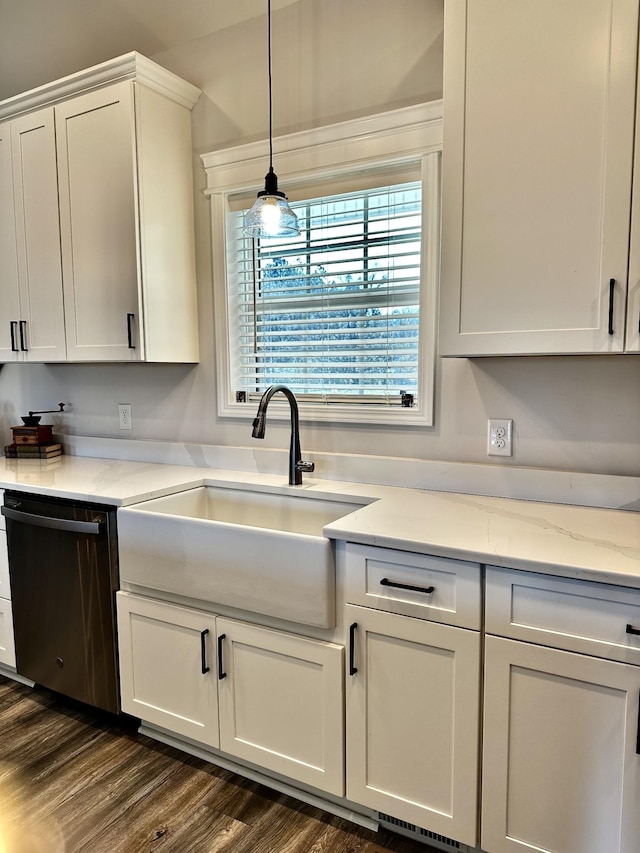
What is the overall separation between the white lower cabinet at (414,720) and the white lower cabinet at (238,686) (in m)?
0.06

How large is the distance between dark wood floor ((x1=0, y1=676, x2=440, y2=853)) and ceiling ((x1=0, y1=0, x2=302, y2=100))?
9.01ft

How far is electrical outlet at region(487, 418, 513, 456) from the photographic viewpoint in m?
1.93

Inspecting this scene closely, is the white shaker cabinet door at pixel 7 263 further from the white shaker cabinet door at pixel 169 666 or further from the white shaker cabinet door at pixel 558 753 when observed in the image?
the white shaker cabinet door at pixel 558 753

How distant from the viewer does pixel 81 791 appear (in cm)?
186

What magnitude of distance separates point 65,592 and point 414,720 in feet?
4.41

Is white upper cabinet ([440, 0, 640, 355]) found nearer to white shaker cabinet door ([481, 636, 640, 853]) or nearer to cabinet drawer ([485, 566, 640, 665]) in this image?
cabinet drawer ([485, 566, 640, 665])

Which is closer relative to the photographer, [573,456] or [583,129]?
[583,129]

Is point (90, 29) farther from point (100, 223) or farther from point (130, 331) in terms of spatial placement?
point (130, 331)

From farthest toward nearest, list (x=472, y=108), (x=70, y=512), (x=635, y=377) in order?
(x=70, y=512), (x=635, y=377), (x=472, y=108)

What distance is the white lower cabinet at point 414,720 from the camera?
143 cm

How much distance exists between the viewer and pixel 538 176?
5.03 feet

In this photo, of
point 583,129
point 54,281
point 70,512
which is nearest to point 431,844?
point 70,512

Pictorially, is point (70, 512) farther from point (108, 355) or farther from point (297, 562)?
point (297, 562)

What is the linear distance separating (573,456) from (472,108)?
105 centimetres
